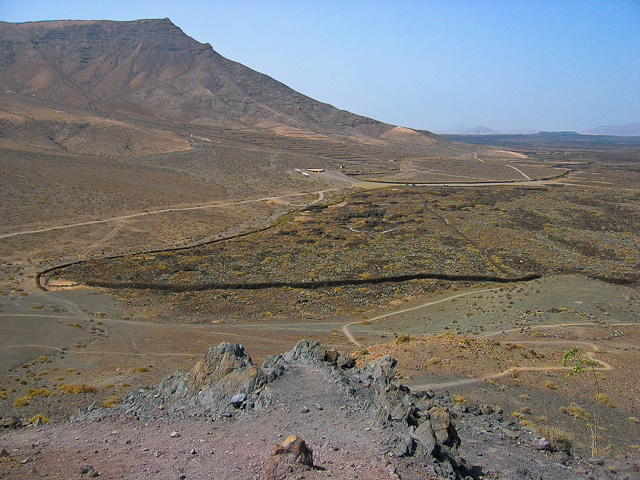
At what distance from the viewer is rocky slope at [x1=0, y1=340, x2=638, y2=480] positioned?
36.7 feet

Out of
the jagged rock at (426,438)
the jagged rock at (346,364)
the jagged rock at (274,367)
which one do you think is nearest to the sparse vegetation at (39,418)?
the jagged rock at (274,367)

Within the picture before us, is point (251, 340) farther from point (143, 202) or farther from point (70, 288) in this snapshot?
point (143, 202)

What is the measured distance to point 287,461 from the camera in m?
10.5

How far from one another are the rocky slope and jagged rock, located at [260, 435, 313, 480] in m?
0.03

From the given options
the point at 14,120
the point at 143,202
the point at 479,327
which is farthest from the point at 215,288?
the point at 14,120

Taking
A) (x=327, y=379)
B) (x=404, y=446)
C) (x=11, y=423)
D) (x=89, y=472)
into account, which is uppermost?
(x=404, y=446)

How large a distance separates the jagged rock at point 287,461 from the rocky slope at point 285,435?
3 centimetres

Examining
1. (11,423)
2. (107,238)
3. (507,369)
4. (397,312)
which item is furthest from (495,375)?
(107,238)

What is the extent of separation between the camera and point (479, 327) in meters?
29.1

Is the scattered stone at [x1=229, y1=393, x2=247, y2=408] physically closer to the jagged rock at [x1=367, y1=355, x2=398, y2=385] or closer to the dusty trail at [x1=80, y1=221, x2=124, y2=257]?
the jagged rock at [x1=367, y1=355, x2=398, y2=385]

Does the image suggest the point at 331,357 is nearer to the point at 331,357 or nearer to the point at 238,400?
the point at 331,357

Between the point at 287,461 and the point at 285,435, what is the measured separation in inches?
101

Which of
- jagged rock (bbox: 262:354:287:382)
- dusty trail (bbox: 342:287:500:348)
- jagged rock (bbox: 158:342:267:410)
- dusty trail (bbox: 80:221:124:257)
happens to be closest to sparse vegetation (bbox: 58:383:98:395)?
jagged rock (bbox: 158:342:267:410)

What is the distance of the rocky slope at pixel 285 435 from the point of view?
11180 millimetres
